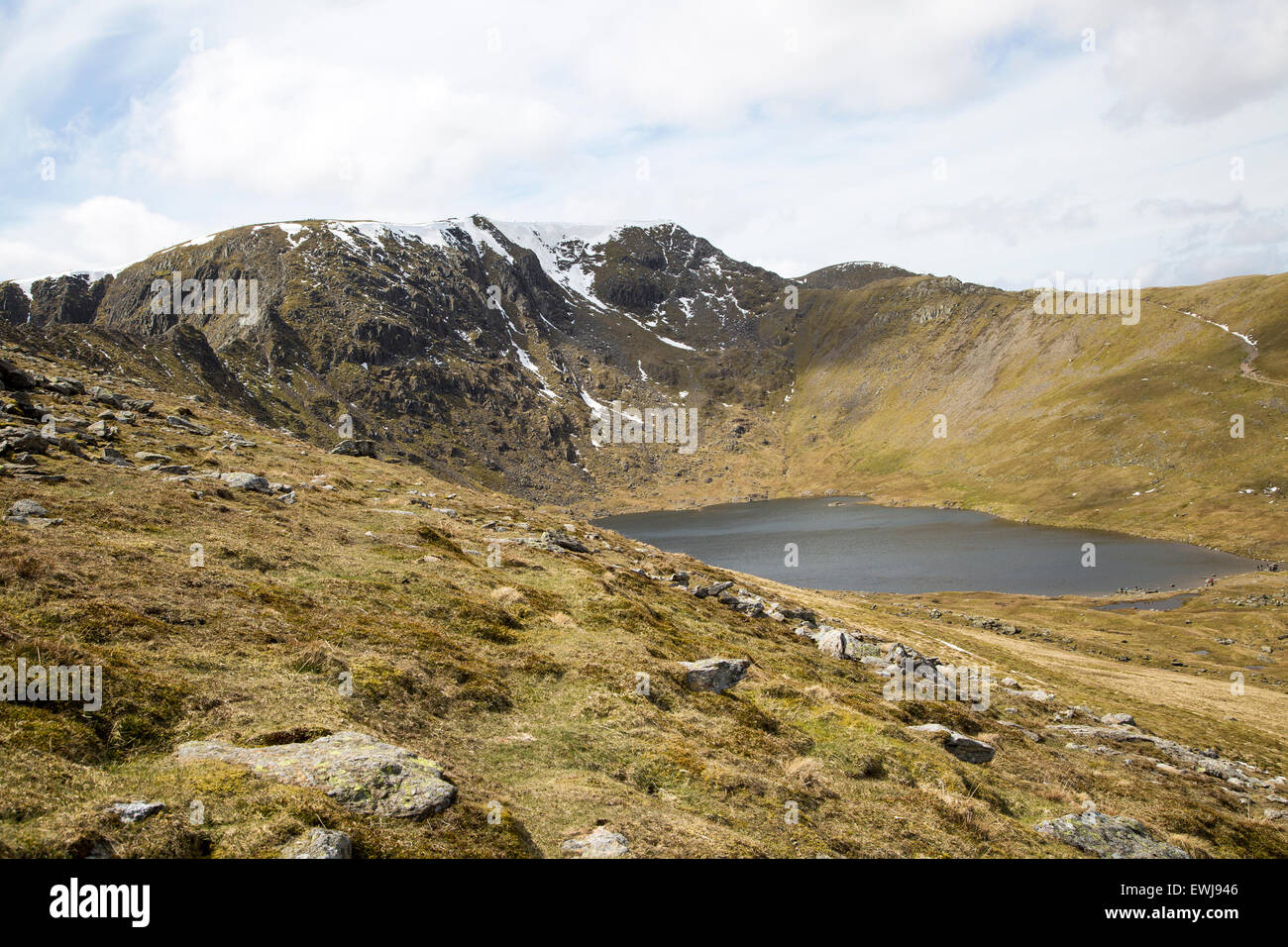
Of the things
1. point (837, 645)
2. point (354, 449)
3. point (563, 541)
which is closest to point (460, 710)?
point (837, 645)

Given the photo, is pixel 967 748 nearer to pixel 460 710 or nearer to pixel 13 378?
pixel 460 710

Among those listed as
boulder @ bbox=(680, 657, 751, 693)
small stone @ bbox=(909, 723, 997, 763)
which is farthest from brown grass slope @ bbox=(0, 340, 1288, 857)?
boulder @ bbox=(680, 657, 751, 693)

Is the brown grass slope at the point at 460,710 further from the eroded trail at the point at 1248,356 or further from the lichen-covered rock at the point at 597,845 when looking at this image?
the eroded trail at the point at 1248,356

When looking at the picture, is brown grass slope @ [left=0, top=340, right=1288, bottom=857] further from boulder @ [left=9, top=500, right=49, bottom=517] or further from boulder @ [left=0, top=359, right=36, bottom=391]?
boulder @ [left=0, top=359, right=36, bottom=391]

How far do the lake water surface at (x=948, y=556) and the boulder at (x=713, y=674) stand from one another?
90998 millimetres

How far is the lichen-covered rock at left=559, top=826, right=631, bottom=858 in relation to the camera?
1172 cm

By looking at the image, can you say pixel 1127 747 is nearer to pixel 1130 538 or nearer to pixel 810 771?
pixel 810 771

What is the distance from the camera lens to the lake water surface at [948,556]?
10775 centimetres

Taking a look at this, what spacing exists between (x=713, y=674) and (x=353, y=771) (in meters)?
14.2

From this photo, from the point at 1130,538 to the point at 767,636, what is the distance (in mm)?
133788

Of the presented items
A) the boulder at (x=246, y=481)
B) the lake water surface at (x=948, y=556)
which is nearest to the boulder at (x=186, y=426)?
the boulder at (x=246, y=481)

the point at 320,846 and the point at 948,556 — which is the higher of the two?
the point at 320,846

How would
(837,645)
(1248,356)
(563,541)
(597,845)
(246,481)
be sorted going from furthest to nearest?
(1248,356), (563,541), (837,645), (246,481), (597,845)

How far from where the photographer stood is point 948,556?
128875mm
